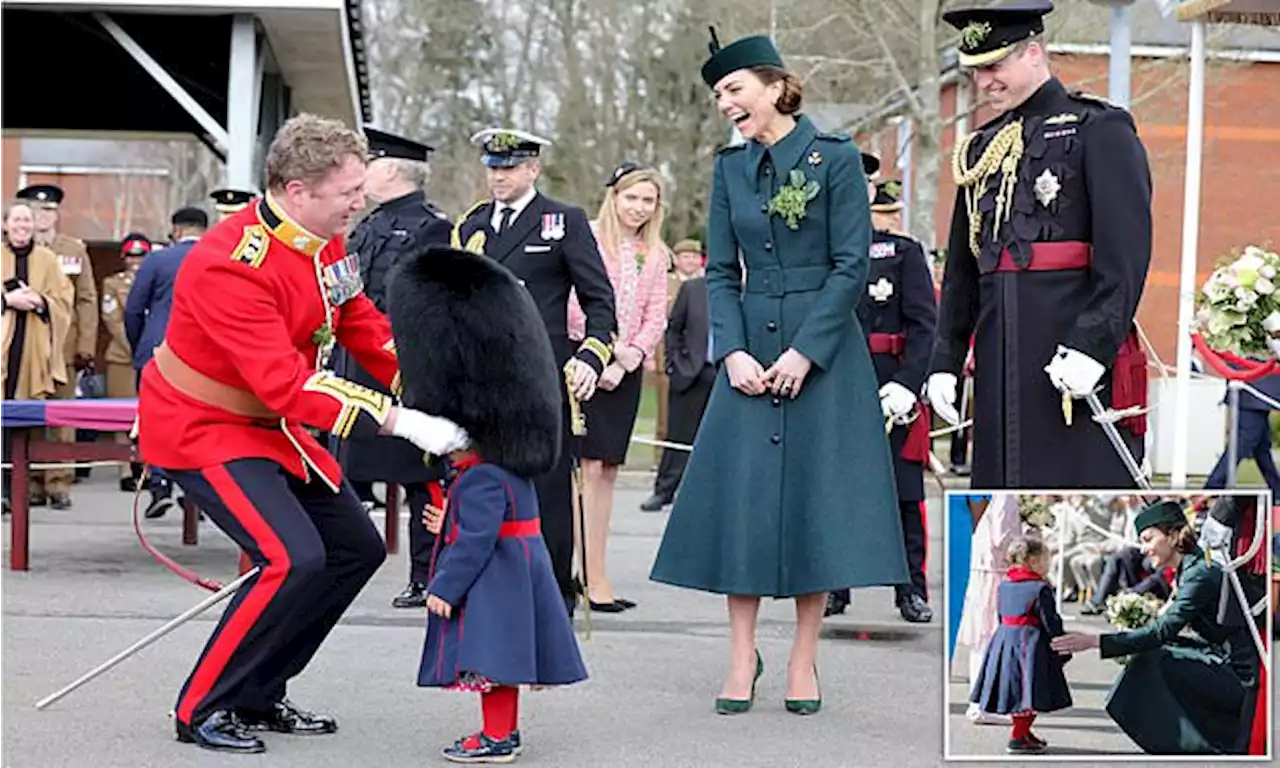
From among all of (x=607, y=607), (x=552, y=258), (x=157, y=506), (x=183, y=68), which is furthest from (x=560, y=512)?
(x=183, y=68)

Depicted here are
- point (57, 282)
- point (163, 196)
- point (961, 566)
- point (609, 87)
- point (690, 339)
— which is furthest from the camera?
point (163, 196)

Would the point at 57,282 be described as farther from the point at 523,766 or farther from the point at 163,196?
the point at 163,196

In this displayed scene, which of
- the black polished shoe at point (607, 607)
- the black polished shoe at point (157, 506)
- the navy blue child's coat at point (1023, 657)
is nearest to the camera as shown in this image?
the navy blue child's coat at point (1023, 657)

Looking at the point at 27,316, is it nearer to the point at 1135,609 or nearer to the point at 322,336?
the point at 322,336

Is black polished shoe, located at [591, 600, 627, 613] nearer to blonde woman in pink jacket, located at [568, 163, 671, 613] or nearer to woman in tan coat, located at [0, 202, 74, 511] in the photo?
blonde woman in pink jacket, located at [568, 163, 671, 613]

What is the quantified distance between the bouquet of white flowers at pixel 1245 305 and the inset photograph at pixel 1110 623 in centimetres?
76

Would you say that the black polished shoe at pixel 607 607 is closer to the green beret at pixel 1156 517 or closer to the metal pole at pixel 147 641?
the metal pole at pixel 147 641

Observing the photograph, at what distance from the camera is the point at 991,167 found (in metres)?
6.43

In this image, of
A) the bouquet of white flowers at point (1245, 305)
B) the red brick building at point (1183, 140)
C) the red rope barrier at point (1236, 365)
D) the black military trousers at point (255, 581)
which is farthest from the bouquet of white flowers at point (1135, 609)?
the red brick building at point (1183, 140)

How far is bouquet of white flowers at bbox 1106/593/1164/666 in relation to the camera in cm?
561

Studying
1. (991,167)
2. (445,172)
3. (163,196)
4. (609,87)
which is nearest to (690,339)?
(991,167)

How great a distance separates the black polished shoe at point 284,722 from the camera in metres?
6.52

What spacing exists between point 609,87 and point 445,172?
16.4ft

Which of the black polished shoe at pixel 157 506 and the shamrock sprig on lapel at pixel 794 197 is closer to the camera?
the shamrock sprig on lapel at pixel 794 197
